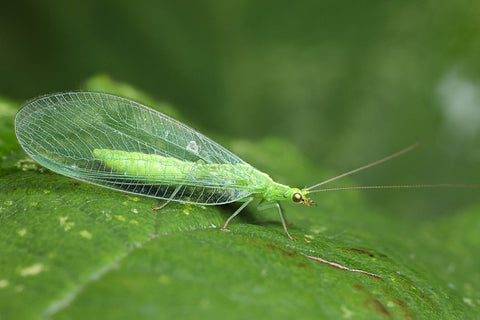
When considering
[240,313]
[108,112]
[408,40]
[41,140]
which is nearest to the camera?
[240,313]

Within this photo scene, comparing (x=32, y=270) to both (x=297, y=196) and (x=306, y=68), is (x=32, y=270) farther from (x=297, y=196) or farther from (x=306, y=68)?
(x=306, y=68)

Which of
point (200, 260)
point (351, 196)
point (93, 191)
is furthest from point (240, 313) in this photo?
point (351, 196)

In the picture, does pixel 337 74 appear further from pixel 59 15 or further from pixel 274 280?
pixel 274 280

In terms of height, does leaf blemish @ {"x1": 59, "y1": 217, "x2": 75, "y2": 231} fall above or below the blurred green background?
below

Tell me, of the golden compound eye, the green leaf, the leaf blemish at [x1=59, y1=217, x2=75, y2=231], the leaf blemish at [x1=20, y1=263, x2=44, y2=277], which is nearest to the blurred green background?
the golden compound eye

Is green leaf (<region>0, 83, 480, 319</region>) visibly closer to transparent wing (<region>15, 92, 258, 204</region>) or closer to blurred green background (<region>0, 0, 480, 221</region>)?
transparent wing (<region>15, 92, 258, 204</region>)

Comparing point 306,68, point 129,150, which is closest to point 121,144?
point 129,150
